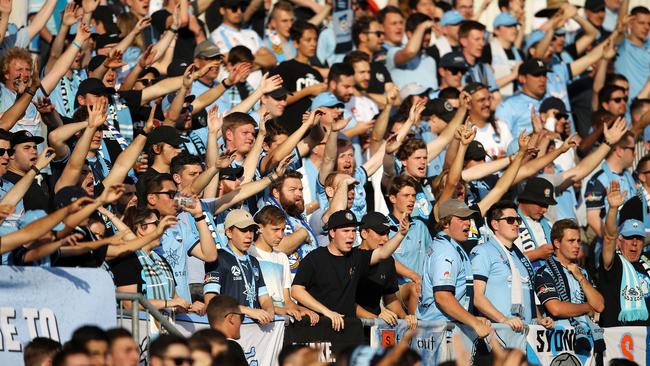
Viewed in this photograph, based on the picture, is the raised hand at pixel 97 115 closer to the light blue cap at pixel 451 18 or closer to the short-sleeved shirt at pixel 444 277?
the short-sleeved shirt at pixel 444 277

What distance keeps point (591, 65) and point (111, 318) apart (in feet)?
36.6

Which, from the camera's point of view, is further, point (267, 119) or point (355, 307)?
point (267, 119)

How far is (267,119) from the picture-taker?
44.4ft

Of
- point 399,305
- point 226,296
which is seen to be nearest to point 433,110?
point 399,305

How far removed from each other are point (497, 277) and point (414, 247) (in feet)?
3.93

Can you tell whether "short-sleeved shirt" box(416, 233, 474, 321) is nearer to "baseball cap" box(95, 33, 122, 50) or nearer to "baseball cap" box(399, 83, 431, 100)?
"baseball cap" box(399, 83, 431, 100)

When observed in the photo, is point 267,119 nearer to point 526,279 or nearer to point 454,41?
point 526,279

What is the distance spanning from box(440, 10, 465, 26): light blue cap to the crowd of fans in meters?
0.02

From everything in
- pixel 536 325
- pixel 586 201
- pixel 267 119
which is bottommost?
pixel 586 201

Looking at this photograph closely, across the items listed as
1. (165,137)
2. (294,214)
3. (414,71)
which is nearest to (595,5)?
(414,71)

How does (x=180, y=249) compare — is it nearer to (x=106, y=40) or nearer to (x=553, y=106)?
(x=106, y=40)

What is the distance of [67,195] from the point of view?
10.4 metres

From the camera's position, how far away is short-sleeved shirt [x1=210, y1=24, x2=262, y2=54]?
16859mm

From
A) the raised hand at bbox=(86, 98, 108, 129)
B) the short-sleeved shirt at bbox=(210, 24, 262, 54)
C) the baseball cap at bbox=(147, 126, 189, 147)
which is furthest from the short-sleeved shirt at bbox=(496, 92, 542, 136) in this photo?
the raised hand at bbox=(86, 98, 108, 129)
